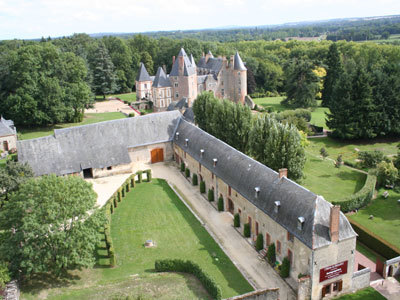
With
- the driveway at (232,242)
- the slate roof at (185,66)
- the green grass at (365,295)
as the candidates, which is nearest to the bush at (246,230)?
the driveway at (232,242)

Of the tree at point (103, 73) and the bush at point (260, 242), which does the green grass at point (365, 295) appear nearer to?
the bush at point (260, 242)

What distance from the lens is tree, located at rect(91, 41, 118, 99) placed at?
89338mm

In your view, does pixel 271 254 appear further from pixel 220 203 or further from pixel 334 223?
pixel 220 203

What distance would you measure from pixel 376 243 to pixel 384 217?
224 inches

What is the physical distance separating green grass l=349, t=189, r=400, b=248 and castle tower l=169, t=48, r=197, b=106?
42.4m

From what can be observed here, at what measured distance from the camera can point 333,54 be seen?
7794 centimetres

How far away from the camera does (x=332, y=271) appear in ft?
73.5

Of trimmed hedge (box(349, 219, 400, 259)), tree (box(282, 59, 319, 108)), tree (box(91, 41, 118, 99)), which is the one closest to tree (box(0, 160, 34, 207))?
trimmed hedge (box(349, 219, 400, 259))

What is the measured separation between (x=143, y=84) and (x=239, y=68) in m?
22.7

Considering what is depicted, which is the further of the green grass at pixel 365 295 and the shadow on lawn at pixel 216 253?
the shadow on lawn at pixel 216 253

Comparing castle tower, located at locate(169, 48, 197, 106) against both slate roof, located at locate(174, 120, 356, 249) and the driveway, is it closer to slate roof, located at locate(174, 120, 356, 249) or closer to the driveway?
the driveway

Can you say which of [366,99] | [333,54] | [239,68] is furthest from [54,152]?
[333,54]

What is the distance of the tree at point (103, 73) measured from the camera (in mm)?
89338

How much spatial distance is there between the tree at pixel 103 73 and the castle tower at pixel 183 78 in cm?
2201
